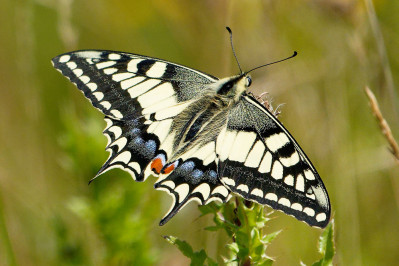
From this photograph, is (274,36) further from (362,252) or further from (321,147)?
(362,252)

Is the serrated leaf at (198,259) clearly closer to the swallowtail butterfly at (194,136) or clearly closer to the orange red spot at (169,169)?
the swallowtail butterfly at (194,136)

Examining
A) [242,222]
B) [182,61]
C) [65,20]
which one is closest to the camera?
[242,222]

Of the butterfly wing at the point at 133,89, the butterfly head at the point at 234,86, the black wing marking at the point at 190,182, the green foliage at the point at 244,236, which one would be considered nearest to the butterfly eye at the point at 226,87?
the butterfly head at the point at 234,86

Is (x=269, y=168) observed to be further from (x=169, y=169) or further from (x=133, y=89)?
(x=133, y=89)

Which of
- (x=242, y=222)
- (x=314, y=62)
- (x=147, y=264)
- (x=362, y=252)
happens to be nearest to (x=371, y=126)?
(x=314, y=62)

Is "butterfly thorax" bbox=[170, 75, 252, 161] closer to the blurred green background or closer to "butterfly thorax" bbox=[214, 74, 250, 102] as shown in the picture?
"butterfly thorax" bbox=[214, 74, 250, 102]

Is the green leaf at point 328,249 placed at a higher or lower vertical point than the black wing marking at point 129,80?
lower

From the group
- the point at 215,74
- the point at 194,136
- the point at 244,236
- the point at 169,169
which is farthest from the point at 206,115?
the point at 215,74
